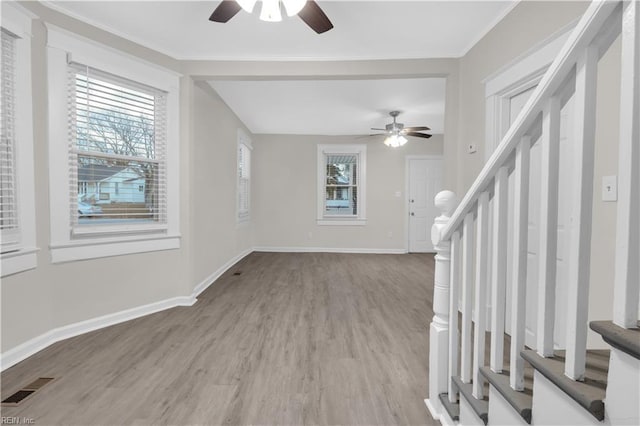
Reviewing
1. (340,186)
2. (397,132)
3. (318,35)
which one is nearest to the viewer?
(318,35)

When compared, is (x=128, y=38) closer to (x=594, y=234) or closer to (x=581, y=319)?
(x=581, y=319)

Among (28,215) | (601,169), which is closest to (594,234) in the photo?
(601,169)

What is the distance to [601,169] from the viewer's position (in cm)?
157

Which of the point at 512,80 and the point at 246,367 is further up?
the point at 512,80

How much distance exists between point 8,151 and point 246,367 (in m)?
2.23

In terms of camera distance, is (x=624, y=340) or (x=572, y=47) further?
(x=572, y=47)

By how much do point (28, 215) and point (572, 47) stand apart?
3124 mm

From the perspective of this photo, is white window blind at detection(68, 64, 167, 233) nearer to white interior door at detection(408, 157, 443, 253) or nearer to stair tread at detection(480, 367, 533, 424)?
stair tread at detection(480, 367, 533, 424)

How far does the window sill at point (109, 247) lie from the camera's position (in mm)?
2385

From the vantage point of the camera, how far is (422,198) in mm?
6527

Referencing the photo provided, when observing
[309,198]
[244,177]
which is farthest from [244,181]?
[309,198]

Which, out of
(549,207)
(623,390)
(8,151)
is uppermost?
(8,151)

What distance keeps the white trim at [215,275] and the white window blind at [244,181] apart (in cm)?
74

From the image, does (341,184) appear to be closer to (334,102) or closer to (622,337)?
(334,102)
